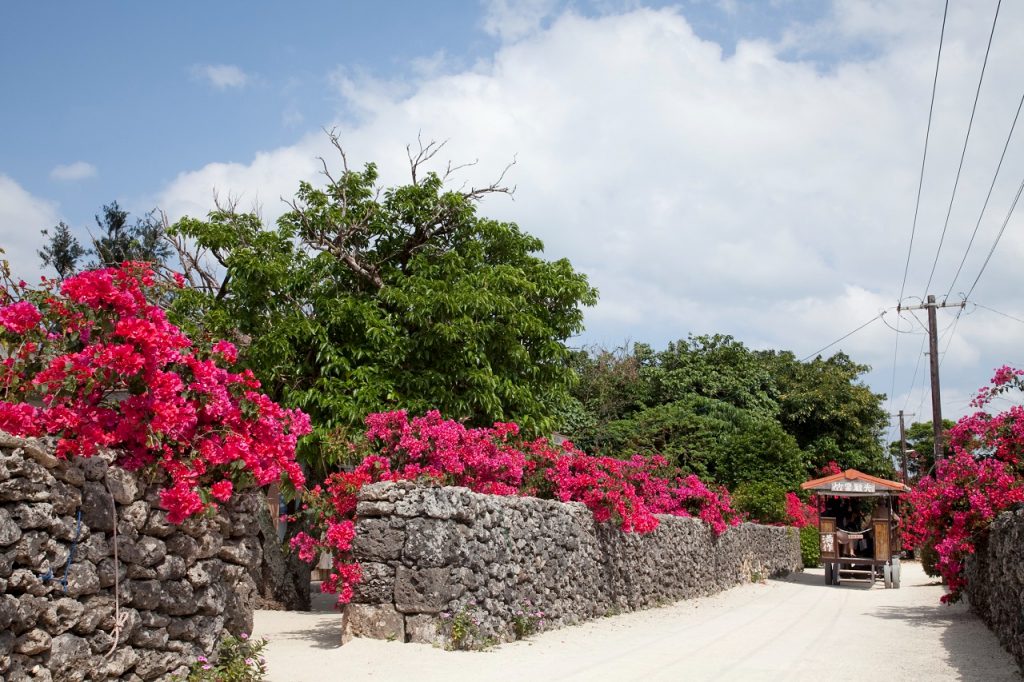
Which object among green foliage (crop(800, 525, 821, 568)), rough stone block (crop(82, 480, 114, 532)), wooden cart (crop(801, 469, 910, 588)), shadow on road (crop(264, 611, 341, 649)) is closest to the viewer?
rough stone block (crop(82, 480, 114, 532))

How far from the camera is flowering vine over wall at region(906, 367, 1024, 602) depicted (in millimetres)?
10990

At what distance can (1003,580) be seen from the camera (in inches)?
368

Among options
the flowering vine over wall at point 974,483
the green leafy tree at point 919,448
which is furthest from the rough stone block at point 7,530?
the green leafy tree at point 919,448

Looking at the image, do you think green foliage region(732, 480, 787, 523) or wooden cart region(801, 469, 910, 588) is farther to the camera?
green foliage region(732, 480, 787, 523)

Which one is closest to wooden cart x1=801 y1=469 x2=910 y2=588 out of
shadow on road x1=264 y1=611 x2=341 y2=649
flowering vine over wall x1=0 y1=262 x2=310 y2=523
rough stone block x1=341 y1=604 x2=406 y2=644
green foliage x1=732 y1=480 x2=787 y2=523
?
green foliage x1=732 y1=480 x2=787 y2=523

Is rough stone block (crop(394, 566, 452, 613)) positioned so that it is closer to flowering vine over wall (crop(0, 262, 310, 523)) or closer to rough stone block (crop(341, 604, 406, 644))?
rough stone block (crop(341, 604, 406, 644))

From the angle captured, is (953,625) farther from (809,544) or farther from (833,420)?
(833,420)

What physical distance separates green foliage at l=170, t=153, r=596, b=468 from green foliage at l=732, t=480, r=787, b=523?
14.1 metres

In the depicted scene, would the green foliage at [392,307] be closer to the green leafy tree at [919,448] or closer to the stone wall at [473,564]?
the stone wall at [473,564]

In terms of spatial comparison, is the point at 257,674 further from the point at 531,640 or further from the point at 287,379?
the point at 287,379

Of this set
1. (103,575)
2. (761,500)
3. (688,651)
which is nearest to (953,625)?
(688,651)

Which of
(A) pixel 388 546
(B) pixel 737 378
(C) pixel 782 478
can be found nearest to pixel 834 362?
(B) pixel 737 378

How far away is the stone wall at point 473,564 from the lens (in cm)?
875

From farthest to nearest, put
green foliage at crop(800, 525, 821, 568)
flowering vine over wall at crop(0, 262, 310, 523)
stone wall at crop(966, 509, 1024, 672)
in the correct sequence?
green foliage at crop(800, 525, 821, 568) → stone wall at crop(966, 509, 1024, 672) → flowering vine over wall at crop(0, 262, 310, 523)
